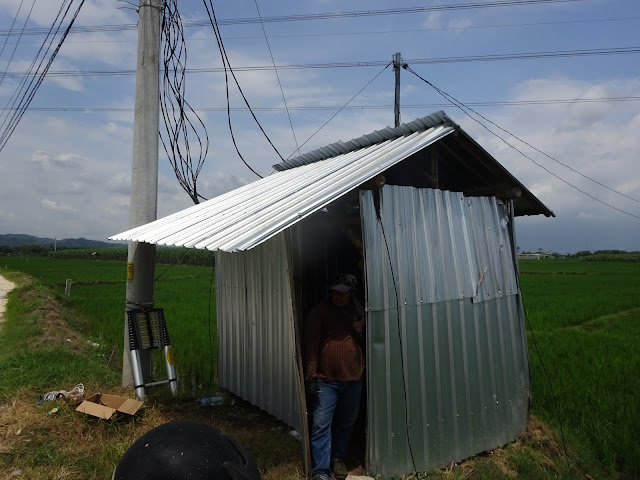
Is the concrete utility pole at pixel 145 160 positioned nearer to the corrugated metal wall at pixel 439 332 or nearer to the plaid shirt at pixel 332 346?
the plaid shirt at pixel 332 346

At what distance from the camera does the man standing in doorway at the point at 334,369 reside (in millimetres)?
4348

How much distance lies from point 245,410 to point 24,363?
3.63 meters

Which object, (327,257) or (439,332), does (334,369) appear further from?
(327,257)

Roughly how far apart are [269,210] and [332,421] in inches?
88.9

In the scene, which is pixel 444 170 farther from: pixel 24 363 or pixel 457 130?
pixel 24 363

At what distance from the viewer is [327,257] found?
621 cm

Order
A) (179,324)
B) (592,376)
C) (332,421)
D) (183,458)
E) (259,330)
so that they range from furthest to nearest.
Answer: (179,324)
(592,376)
(259,330)
(332,421)
(183,458)

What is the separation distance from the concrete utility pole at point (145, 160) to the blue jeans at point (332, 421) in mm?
3015

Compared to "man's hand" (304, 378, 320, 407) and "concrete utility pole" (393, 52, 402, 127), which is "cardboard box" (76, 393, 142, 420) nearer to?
"man's hand" (304, 378, 320, 407)

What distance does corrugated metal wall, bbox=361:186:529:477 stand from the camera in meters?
4.39

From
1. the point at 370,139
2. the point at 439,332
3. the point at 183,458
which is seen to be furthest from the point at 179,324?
the point at 183,458

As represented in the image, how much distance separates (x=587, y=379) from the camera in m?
7.55

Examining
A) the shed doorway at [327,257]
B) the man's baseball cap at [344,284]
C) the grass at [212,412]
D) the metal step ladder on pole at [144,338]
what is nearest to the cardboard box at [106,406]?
the grass at [212,412]

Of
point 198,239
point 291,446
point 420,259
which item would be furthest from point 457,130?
point 291,446
